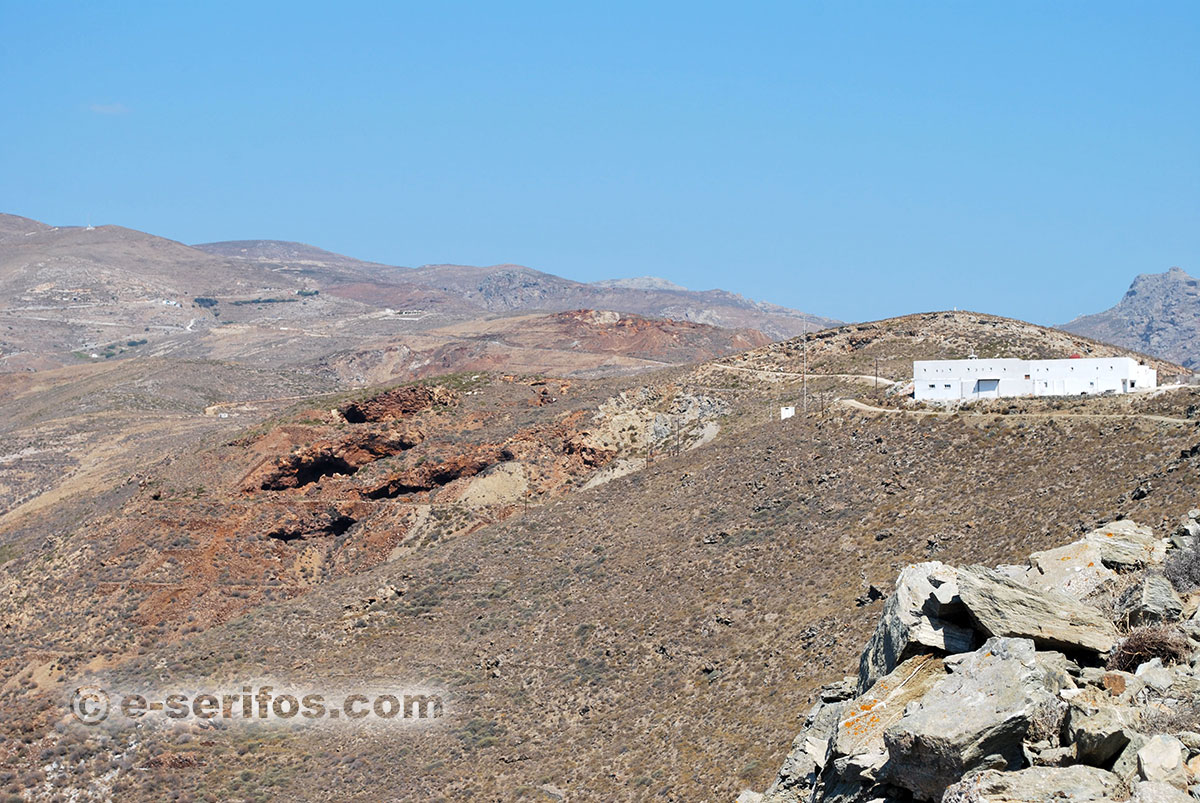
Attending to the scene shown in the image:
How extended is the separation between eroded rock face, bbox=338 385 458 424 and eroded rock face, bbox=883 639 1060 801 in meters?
52.7

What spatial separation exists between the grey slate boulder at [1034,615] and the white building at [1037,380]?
37462 millimetres

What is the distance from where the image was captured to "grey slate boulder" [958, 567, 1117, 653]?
36.9ft

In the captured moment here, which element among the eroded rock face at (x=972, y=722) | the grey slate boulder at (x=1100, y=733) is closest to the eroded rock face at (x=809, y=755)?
the eroded rock face at (x=972, y=722)

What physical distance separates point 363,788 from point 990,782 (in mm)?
23837

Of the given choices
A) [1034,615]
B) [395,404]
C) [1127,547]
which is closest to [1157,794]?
[1034,615]

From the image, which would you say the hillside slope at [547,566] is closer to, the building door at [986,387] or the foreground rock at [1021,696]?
the building door at [986,387]

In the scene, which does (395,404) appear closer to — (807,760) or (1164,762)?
(807,760)

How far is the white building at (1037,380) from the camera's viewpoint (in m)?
48.3

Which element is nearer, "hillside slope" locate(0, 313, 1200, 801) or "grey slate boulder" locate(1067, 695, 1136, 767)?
"grey slate boulder" locate(1067, 695, 1136, 767)

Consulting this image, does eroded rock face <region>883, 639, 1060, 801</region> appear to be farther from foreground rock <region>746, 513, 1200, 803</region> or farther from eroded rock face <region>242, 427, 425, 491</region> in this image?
eroded rock face <region>242, 427, 425, 491</region>

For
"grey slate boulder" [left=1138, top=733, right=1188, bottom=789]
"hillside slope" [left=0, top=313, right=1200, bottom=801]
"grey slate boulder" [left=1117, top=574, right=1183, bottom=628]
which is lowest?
"hillside slope" [left=0, top=313, right=1200, bottom=801]

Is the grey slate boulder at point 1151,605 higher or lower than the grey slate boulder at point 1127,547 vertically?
lower

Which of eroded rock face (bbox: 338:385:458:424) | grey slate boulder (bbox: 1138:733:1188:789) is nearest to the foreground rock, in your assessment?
grey slate boulder (bbox: 1138:733:1188:789)

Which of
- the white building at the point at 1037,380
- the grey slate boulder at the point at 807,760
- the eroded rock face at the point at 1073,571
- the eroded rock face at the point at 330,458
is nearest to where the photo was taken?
the grey slate boulder at the point at 807,760
